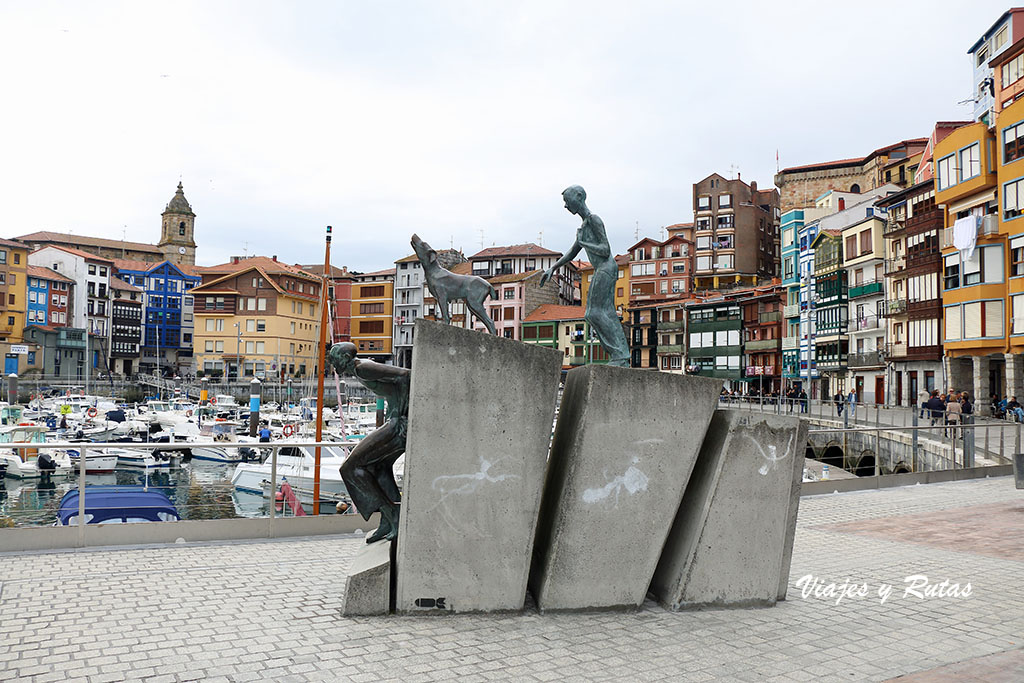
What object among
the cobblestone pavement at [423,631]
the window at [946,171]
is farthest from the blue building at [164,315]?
the cobblestone pavement at [423,631]

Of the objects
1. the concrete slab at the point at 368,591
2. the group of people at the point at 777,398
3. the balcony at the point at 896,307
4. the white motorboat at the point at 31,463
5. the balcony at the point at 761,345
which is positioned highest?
the balcony at the point at 896,307

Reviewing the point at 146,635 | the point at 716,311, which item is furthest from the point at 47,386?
the point at 146,635

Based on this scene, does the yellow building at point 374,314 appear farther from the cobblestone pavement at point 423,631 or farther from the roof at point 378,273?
the cobblestone pavement at point 423,631

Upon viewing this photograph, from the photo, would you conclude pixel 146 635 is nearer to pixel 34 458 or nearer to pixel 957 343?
pixel 34 458

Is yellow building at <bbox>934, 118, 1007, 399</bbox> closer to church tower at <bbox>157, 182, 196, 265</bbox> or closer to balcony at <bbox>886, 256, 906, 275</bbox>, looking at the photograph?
balcony at <bbox>886, 256, 906, 275</bbox>

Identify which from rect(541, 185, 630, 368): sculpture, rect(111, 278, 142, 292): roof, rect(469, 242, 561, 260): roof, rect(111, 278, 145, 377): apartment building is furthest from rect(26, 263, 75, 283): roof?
rect(541, 185, 630, 368): sculpture

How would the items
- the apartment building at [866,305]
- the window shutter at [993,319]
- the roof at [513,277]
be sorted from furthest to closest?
the roof at [513,277], the apartment building at [866,305], the window shutter at [993,319]

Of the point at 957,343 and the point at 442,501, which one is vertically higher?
the point at 957,343

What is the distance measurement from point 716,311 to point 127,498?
74788 millimetres

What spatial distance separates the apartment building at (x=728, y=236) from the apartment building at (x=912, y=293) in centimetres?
3413

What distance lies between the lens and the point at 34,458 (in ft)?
105

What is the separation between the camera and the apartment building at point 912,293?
49.1 metres

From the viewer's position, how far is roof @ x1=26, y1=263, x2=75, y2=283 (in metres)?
90.0

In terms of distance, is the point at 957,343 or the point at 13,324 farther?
the point at 13,324
